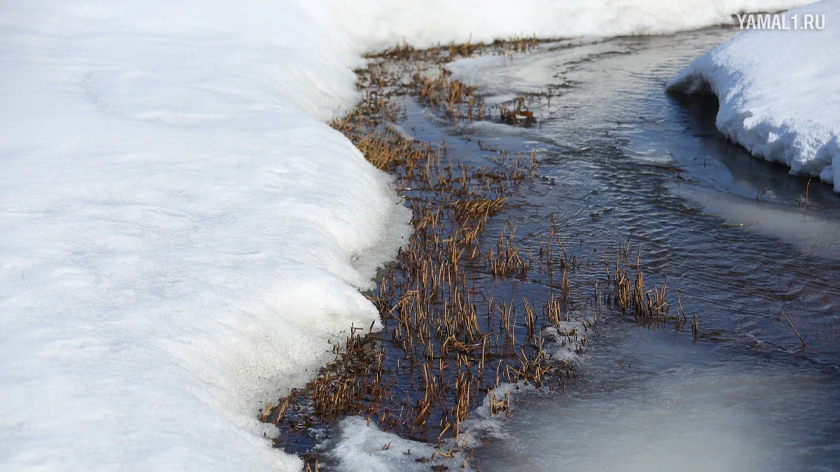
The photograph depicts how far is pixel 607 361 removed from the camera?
16.3 feet

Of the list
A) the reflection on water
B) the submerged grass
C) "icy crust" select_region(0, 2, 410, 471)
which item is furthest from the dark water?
"icy crust" select_region(0, 2, 410, 471)

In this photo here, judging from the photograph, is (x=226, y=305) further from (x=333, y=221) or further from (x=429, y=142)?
(x=429, y=142)

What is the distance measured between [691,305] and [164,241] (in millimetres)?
4093

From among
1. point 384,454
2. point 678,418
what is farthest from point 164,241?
point 678,418

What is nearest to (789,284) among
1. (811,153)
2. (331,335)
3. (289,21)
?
(811,153)

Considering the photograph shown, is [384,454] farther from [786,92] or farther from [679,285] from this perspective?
[786,92]

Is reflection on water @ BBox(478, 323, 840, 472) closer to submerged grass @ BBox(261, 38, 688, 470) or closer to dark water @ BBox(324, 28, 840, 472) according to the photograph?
dark water @ BBox(324, 28, 840, 472)

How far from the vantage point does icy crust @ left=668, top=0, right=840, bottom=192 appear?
8.20 m

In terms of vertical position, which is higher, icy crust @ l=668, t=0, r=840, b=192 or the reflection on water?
icy crust @ l=668, t=0, r=840, b=192

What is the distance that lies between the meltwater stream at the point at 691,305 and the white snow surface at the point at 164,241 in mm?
1620

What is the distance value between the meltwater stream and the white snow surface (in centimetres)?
162

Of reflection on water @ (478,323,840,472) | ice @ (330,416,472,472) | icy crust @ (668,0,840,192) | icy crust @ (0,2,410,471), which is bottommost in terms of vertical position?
ice @ (330,416,472,472)

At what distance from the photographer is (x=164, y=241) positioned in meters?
5.21

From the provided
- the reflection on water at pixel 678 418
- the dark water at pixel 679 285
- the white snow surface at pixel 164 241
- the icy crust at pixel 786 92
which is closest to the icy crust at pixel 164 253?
the white snow surface at pixel 164 241
